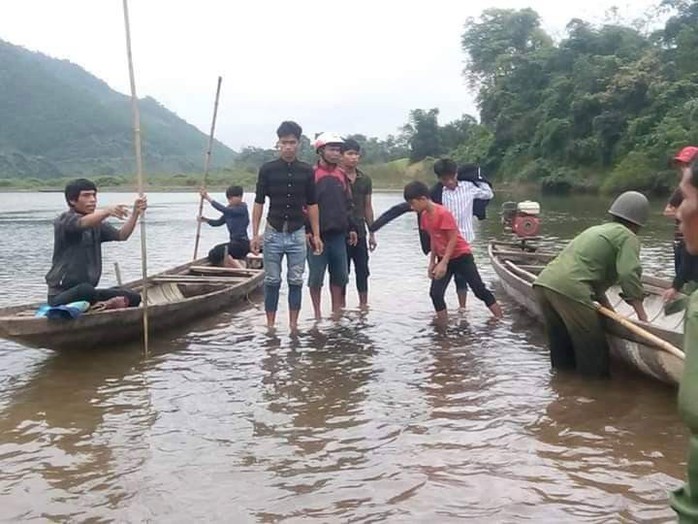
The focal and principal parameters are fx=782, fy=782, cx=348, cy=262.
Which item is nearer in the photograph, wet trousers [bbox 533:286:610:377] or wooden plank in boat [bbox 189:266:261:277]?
wet trousers [bbox 533:286:610:377]

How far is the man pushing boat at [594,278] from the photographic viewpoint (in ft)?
17.5

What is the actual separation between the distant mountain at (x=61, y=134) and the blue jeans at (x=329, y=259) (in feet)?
249

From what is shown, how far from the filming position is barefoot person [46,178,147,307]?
6273 millimetres

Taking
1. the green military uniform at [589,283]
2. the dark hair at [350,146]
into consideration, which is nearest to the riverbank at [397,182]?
the dark hair at [350,146]

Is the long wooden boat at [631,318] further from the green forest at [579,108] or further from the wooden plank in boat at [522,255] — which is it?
the green forest at [579,108]

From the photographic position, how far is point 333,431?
4.80m

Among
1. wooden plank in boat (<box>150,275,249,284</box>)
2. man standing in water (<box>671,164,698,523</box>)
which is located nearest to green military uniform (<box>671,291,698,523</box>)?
man standing in water (<box>671,164,698,523</box>)

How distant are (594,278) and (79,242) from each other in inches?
161

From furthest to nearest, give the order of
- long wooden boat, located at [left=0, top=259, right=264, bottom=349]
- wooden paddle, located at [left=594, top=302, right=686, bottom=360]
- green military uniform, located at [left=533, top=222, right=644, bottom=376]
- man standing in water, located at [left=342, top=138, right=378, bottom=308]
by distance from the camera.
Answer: man standing in water, located at [left=342, top=138, right=378, bottom=308] → long wooden boat, located at [left=0, top=259, right=264, bottom=349] → green military uniform, located at [left=533, top=222, right=644, bottom=376] → wooden paddle, located at [left=594, top=302, right=686, bottom=360]

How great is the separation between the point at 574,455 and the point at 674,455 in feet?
1.78

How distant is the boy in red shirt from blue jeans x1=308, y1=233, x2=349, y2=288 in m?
0.96

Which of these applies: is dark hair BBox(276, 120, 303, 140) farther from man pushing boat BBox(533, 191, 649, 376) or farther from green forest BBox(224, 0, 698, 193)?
green forest BBox(224, 0, 698, 193)

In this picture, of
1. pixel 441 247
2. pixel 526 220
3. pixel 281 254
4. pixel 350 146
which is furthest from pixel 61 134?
pixel 441 247

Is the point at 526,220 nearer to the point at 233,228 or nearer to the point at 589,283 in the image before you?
the point at 233,228
